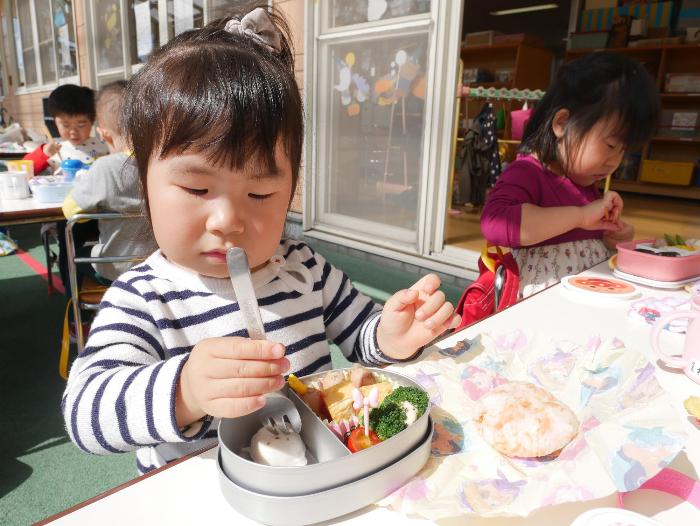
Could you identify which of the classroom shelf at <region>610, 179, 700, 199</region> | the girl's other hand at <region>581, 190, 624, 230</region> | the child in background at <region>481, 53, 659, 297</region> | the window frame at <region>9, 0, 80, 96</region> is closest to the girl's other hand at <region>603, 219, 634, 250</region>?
the child in background at <region>481, 53, 659, 297</region>

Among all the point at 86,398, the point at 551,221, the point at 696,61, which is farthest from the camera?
the point at 696,61

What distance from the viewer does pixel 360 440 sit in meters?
0.47

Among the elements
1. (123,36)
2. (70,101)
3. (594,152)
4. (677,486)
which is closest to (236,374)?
(677,486)

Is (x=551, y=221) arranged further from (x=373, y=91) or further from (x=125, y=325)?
(x=373, y=91)

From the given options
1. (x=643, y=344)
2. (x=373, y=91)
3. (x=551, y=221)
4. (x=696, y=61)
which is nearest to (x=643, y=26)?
(x=696, y=61)

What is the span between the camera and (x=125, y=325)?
2.07 ft

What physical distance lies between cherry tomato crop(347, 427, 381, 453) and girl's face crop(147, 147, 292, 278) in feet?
0.82

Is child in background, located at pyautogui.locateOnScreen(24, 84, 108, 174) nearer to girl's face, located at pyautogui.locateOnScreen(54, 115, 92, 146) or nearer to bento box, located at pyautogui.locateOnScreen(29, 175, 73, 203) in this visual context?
girl's face, located at pyautogui.locateOnScreen(54, 115, 92, 146)

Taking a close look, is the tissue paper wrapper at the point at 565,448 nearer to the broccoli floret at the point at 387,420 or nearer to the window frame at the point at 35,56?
the broccoli floret at the point at 387,420

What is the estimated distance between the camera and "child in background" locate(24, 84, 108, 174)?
303 centimetres

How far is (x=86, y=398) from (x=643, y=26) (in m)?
7.80

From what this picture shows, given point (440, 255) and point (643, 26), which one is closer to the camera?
point (440, 255)

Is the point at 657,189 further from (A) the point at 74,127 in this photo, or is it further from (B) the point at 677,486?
Answer: (B) the point at 677,486

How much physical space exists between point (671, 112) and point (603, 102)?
643 cm
